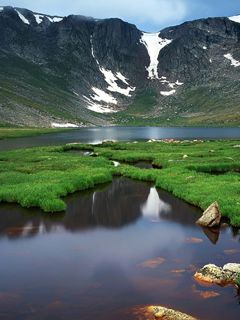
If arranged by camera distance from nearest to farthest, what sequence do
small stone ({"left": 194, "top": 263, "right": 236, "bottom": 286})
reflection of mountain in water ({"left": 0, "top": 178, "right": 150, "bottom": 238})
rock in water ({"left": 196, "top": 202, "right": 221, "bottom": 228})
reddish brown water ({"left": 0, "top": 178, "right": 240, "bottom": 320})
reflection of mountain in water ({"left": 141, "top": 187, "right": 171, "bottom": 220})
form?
reddish brown water ({"left": 0, "top": 178, "right": 240, "bottom": 320}) < small stone ({"left": 194, "top": 263, "right": 236, "bottom": 286}) < rock in water ({"left": 196, "top": 202, "right": 221, "bottom": 228}) < reflection of mountain in water ({"left": 0, "top": 178, "right": 150, "bottom": 238}) < reflection of mountain in water ({"left": 141, "top": 187, "right": 171, "bottom": 220})

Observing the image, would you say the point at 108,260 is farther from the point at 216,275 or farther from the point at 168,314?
the point at 168,314

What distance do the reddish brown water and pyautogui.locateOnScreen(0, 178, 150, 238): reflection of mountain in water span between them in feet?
0.28

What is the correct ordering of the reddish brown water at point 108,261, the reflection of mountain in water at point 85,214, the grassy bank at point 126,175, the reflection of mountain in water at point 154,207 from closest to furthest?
the reddish brown water at point 108,261, the reflection of mountain in water at point 85,214, the reflection of mountain in water at point 154,207, the grassy bank at point 126,175

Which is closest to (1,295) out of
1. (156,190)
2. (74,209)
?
(74,209)

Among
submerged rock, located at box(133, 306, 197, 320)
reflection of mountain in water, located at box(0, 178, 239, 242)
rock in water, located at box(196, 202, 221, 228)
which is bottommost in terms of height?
submerged rock, located at box(133, 306, 197, 320)

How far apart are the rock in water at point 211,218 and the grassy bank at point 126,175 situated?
3.85ft

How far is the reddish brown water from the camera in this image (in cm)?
1983

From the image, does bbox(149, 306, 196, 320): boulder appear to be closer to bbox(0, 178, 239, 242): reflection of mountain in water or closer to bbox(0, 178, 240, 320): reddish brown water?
bbox(0, 178, 240, 320): reddish brown water

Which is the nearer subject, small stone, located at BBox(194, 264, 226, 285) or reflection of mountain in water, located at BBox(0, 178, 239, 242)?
small stone, located at BBox(194, 264, 226, 285)

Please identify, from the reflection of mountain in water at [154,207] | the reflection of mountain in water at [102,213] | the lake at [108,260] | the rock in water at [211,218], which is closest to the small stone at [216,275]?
the lake at [108,260]

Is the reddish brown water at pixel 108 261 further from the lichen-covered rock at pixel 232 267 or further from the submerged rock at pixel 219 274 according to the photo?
the lichen-covered rock at pixel 232 267

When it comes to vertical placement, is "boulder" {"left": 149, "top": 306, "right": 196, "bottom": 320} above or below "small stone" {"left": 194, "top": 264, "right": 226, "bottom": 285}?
below

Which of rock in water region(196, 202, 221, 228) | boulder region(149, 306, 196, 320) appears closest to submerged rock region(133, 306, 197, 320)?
boulder region(149, 306, 196, 320)

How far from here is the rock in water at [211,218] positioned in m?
32.8
